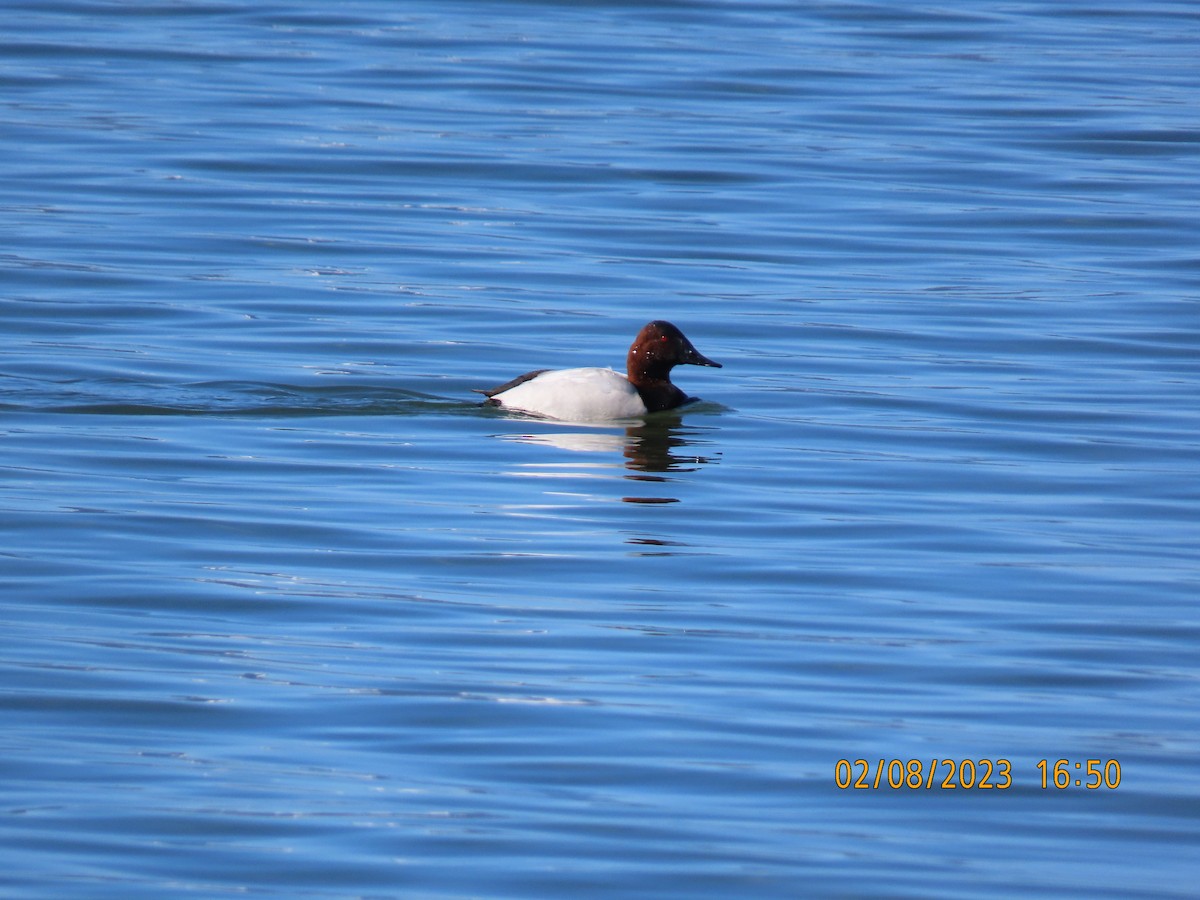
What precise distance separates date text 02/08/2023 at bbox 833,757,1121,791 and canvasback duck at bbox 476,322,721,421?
18.5 feet

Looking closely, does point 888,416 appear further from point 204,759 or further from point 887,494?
point 204,759

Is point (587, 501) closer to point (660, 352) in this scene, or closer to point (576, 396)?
point (576, 396)

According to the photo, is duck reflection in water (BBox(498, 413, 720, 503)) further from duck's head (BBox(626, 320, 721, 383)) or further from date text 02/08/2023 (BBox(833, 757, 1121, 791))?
date text 02/08/2023 (BBox(833, 757, 1121, 791))

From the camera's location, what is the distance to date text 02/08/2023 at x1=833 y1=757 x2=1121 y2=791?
19.4 ft

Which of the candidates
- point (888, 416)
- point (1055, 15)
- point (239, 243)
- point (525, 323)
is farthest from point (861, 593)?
point (1055, 15)

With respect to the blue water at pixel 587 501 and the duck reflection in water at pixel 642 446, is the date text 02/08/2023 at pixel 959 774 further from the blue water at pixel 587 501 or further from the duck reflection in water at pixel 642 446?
the duck reflection in water at pixel 642 446

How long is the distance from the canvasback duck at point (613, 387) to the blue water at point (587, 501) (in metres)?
0.18

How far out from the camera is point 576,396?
11.5 meters

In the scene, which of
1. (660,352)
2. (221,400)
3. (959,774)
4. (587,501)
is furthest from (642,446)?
(959,774)

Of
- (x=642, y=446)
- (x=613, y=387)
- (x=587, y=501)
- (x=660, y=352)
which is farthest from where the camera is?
(x=660, y=352)

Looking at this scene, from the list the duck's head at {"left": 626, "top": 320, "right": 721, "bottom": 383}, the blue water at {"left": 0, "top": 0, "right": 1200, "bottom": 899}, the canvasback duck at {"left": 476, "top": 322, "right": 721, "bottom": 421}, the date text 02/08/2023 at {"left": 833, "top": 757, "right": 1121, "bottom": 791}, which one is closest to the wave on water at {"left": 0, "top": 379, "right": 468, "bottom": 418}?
the blue water at {"left": 0, "top": 0, "right": 1200, "bottom": 899}

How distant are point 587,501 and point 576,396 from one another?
195cm

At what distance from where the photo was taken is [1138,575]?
27.3 ft

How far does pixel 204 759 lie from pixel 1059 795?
268 centimetres
